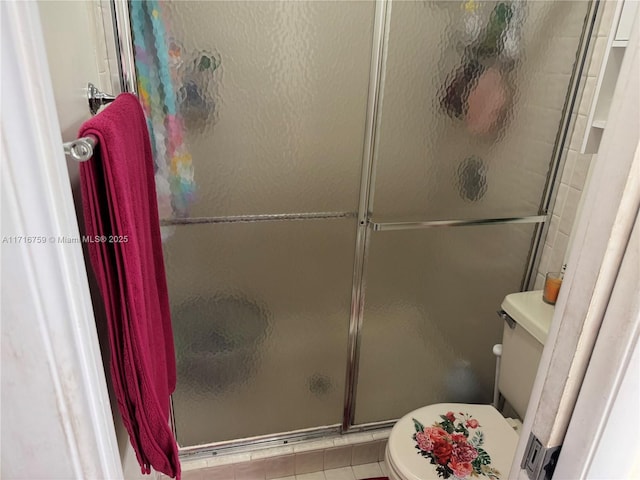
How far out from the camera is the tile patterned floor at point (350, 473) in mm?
1851

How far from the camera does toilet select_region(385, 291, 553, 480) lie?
140 cm

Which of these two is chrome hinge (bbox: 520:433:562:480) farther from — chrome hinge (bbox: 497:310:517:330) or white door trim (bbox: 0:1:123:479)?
chrome hinge (bbox: 497:310:517:330)

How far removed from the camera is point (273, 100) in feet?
4.44

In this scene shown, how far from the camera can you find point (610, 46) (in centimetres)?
115

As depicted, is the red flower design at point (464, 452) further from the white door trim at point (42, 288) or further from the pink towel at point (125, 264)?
the white door trim at point (42, 288)

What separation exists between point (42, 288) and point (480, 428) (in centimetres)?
143

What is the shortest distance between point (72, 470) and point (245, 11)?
1123 millimetres

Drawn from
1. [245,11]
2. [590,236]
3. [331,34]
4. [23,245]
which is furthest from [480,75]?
[23,245]

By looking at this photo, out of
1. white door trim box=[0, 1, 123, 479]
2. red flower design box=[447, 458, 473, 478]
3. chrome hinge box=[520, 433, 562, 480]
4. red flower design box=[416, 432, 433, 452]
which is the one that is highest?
white door trim box=[0, 1, 123, 479]

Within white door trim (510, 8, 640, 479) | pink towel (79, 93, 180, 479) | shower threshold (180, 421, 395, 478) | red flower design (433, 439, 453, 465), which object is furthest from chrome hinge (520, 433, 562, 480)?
shower threshold (180, 421, 395, 478)

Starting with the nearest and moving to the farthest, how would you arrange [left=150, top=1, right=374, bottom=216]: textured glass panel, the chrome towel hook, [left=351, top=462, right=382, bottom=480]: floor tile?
the chrome towel hook → [left=150, top=1, right=374, bottom=216]: textured glass panel → [left=351, top=462, right=382, bottom=480]: floor tile

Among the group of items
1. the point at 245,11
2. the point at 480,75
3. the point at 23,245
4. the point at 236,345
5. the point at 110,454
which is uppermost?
the point at 245,11

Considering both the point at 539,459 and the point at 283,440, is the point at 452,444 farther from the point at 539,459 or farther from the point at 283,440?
the point at 539,459

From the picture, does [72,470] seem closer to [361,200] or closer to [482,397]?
[361,200]
